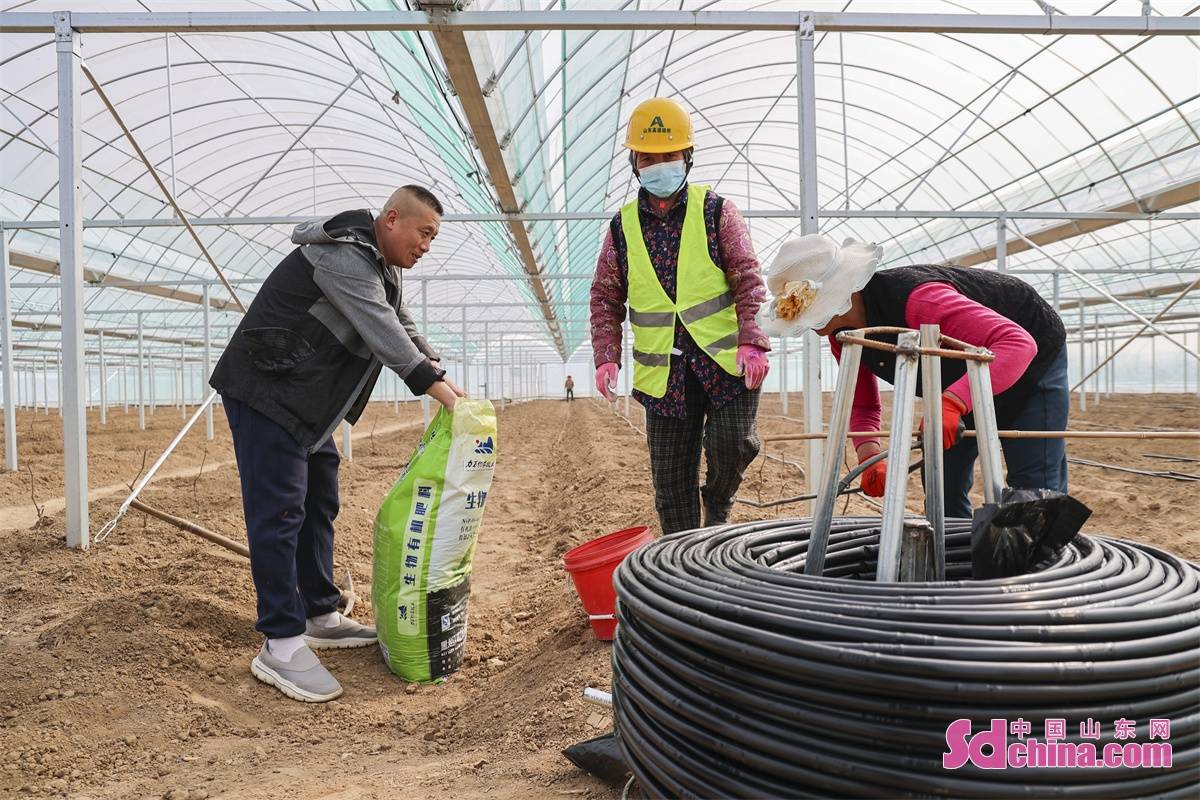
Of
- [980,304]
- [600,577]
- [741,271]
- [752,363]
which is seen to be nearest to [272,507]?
[600,577]

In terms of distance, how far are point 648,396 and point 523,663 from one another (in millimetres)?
1069

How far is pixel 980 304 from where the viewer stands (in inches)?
73.3

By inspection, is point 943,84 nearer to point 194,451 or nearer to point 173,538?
point 173,538

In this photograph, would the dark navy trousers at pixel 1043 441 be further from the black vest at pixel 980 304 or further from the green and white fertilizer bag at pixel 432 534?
the green and white fertilizer bag at pixel 432 534

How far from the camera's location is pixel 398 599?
243cm

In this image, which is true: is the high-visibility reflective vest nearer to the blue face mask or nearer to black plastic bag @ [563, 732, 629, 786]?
the blue face mask

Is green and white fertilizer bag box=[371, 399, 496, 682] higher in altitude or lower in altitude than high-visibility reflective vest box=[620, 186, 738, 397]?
lower

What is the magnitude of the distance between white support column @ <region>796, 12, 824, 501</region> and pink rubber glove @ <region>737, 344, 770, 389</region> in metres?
1.29

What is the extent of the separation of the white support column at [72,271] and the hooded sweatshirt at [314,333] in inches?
72.4

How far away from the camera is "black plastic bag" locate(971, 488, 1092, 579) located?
1.32m

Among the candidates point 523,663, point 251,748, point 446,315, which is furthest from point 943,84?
point 446,315

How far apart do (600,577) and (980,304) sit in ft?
4.50

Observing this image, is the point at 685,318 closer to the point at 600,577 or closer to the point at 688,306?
the point at 688,306

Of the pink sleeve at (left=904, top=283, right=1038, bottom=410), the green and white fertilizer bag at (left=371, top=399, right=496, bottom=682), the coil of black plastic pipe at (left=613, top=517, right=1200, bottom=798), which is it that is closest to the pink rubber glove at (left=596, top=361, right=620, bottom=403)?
the green and white fertilizer bag at (left=371, top=399, right=496, bottom=682)
